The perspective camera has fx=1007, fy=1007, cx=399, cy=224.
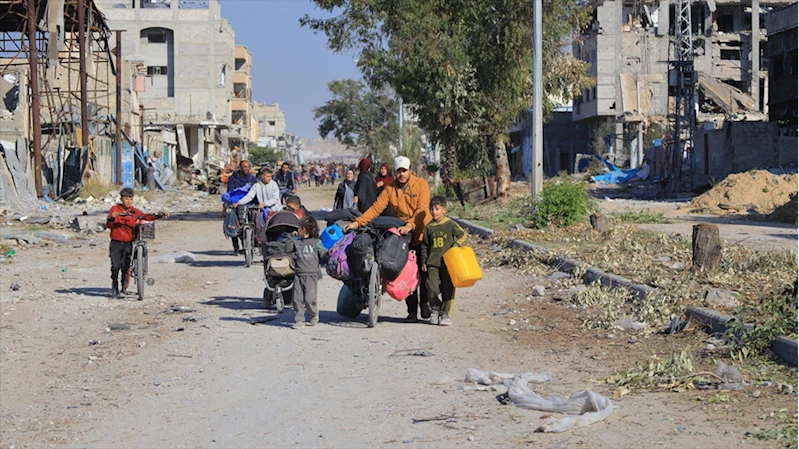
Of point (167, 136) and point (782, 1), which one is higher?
point (782, 1)

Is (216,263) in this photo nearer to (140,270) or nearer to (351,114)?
(140,270)

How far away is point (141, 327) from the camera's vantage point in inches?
417

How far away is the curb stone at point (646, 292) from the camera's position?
755 centimetres

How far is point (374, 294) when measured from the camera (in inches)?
401

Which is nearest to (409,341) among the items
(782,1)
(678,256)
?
(678,256)

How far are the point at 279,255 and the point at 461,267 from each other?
83.4 inches

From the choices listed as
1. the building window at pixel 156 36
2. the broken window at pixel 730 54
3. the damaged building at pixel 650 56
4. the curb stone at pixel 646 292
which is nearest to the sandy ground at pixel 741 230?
the curb stone at pixel 646 292

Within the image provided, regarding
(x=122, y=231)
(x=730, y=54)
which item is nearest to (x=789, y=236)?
(x=122, y=231)

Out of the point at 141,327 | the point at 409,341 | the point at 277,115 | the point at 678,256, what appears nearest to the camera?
the point at 409,341

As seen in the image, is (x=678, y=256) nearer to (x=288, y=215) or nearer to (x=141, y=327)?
(x=288, y=215)

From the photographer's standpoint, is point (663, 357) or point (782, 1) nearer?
point (663, 357)

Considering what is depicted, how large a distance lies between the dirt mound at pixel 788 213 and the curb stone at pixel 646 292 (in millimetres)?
9880

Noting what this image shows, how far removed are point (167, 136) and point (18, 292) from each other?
175 ft

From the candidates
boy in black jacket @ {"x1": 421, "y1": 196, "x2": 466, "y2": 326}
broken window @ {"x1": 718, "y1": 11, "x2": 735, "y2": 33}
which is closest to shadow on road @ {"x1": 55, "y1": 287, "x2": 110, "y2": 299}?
boy in black jacket @ {"x1": 421, "y1": 196, "x2": 466, "y2": 326}
